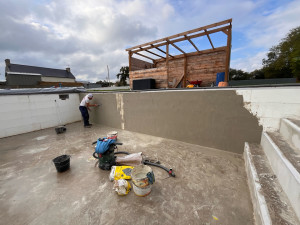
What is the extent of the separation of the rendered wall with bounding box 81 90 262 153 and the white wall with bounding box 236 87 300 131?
0.34 ft

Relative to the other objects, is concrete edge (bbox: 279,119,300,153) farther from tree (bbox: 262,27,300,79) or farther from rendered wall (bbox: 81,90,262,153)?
tree (bbox: 262,27,300,79)

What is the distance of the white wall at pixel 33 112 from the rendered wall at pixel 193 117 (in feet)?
8.64

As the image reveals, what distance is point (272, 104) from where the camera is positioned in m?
2.04

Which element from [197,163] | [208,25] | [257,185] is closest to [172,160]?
[197,163]

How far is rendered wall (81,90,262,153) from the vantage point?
2.35 meters

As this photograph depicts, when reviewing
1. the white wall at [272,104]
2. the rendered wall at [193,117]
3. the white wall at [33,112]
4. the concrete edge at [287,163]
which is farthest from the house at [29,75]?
the concrete edge at [287,163]

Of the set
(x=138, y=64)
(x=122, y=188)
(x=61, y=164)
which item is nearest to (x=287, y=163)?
(x=122, y=188)

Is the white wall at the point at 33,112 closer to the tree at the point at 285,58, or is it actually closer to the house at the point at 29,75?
the house at the point at 29,75

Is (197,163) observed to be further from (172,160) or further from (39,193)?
(39,193)

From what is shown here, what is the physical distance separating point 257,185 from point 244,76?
31016mm

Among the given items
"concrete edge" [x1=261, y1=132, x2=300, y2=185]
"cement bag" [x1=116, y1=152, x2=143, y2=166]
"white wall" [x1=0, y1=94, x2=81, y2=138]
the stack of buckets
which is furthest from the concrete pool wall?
the stack of buckets

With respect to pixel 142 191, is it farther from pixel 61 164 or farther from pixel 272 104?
pixel 272 104

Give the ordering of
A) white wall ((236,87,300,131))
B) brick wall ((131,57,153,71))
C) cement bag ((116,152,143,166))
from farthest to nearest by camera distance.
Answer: brick wall ((131,57,153,71)) < cement bag ((116,152,143,166)) < white wall ((236,87,300,131))

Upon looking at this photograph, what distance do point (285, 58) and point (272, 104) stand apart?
21.9m
